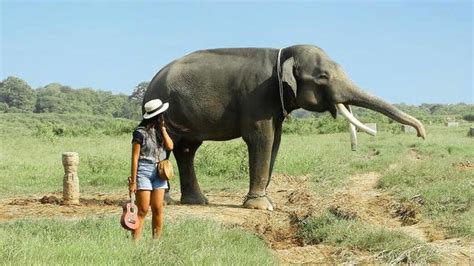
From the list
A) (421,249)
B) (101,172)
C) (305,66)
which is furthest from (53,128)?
(421,249)

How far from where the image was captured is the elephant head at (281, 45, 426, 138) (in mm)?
9367

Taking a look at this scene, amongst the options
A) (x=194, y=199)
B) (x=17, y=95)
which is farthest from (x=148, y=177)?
(x=17, y=95)

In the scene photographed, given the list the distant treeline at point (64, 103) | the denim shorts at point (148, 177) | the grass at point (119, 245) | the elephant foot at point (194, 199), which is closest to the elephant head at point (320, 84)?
the elephant foot at point (194, 199)

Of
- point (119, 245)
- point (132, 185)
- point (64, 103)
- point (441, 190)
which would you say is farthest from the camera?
point (64, 103)

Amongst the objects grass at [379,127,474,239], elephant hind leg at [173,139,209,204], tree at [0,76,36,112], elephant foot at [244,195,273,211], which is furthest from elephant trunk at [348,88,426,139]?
tree at [0,76,36,112]

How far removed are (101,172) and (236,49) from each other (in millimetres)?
6538

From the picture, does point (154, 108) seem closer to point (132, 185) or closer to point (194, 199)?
point (132, 185)

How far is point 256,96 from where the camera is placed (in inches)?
375

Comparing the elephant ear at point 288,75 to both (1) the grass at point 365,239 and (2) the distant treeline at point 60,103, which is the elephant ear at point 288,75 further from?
(2) the distant treeline at point 60,103

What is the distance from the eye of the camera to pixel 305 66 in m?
9.53

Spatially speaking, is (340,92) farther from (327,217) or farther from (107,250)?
(107,250)

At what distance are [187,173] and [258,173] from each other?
1297mm

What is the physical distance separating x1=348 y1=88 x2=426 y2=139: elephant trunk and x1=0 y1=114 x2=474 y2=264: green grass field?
44.8 inches

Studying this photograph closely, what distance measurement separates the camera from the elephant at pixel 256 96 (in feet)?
31.0
